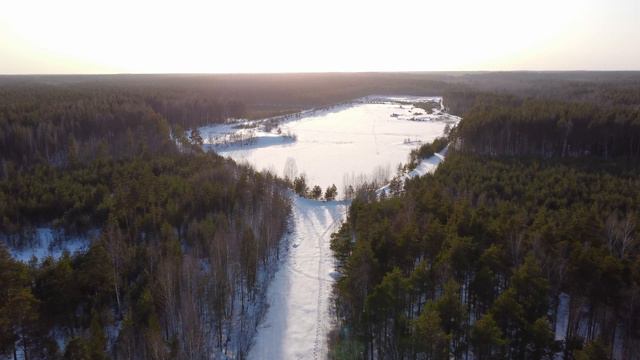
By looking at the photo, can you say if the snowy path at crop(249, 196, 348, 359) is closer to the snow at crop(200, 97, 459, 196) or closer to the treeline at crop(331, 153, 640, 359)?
the treeline at crop(331, 153, 640, 359)

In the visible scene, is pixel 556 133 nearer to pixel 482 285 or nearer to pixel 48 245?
pixel 482 285

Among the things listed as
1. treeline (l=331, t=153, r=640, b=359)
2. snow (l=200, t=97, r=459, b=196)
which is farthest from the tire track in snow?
snow (l=200, t=97, r=459, b=196)

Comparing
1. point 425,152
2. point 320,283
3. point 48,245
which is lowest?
point 320,283

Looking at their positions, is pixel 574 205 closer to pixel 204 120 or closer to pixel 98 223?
pixel 98 223

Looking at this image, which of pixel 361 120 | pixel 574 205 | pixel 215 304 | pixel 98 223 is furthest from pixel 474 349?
pixel 361 120

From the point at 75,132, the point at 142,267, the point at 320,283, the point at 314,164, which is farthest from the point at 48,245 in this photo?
the point at 314,164

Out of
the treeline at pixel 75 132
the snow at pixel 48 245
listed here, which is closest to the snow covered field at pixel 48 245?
the snow at pixel 48 245

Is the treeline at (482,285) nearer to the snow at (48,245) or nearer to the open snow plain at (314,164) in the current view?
the open snow plain at (314,164)
